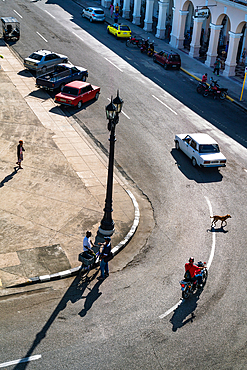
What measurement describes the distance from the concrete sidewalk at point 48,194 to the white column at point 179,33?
68.3 feet

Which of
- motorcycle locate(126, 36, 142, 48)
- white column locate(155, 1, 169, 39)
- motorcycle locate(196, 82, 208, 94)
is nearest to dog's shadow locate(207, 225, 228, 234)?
motorcycle locate(196, 82, 208, 94)

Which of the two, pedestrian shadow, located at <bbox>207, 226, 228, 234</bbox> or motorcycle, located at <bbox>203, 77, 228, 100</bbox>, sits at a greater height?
motorcycle, located at <bbox>203, 77, 228, 100</bbox>

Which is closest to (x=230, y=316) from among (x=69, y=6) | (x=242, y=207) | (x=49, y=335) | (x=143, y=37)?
(x=49, y=335)

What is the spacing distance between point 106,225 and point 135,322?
16.7 ft

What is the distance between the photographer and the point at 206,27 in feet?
165

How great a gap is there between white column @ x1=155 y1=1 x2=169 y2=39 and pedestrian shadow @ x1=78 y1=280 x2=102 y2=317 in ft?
133

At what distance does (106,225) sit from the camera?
18500 millimetres

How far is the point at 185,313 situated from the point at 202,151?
11.8 m

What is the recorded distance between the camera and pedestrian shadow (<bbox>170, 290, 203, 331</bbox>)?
14.3 metres

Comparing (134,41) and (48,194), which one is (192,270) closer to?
(48,194)

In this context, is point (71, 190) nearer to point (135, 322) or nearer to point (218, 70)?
point (135, 322)

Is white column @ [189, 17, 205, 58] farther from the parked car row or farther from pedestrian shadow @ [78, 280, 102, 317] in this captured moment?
pedestrian shadow @ [78, 280, 102, 317]

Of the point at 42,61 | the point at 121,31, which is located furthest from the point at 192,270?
the point at 121,31

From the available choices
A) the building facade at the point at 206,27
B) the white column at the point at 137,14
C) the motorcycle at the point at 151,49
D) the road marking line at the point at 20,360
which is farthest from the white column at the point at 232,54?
the road marking line at the point at 20,360
